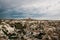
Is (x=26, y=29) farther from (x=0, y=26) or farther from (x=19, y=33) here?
(x=0, y=26)

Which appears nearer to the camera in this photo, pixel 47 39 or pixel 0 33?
pixel 0 33

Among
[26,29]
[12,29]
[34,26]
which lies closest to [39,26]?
[34,26]

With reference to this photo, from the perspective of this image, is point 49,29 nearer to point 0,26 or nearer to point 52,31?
point 52,31

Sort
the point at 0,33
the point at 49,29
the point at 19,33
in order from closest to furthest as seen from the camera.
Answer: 1. the point at 0,33
2. the point at 19,33
3. the point at 49,29

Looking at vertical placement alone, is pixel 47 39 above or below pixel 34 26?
below

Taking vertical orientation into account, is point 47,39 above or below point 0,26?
below

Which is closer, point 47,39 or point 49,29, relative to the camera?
point 47,39

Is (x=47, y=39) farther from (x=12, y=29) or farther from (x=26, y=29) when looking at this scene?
(x=12, y=29)

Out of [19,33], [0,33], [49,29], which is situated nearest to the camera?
[0,33]

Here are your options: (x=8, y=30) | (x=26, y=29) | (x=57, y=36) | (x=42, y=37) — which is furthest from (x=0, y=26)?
(x=57, y=36)
